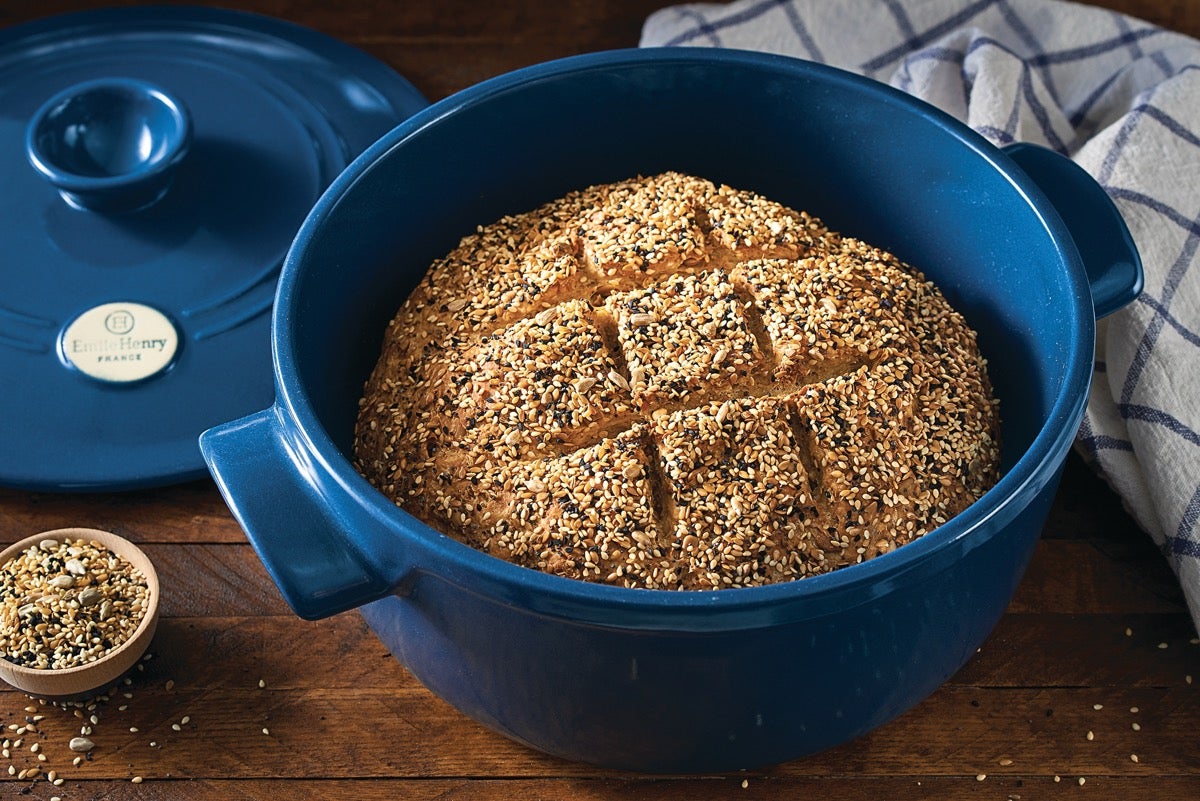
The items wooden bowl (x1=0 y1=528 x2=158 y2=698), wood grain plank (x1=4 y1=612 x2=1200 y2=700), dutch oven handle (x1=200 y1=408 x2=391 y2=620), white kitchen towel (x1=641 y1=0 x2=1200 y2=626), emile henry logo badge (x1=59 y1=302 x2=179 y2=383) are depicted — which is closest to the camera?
dutch oven handle (x1=200 y1=408 x2=391 y2=620)

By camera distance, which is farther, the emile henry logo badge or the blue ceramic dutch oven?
the emile henry logo badge

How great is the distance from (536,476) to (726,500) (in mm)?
210

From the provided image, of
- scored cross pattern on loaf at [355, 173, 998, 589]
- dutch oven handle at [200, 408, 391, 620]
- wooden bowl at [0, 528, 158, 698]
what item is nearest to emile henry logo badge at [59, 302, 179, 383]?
wooden bowl at [0, 528, 158, 698]

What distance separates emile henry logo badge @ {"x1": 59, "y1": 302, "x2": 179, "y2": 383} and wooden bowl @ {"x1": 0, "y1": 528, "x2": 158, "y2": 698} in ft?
0.95

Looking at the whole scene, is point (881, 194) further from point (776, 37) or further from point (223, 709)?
point (223, 709)

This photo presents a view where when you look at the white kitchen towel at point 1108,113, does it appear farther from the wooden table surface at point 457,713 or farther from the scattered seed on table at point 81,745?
the scattered seed on table at point 81,745

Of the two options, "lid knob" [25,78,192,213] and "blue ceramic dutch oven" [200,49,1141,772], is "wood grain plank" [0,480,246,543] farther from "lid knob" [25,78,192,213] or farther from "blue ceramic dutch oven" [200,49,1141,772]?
"lid knob" [25,78,192,213]

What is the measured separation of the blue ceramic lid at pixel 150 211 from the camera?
1.93 m

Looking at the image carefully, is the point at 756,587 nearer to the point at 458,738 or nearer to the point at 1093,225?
the point at 458,738

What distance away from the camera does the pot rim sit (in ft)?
4.11

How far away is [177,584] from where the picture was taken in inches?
72.8

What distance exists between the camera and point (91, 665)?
64.2 inches

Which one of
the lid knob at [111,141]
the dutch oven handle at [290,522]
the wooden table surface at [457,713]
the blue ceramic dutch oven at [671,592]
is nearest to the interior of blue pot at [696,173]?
the blue ceramic dutch oven at [671,592]

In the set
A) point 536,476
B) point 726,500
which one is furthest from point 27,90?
point 726,500
